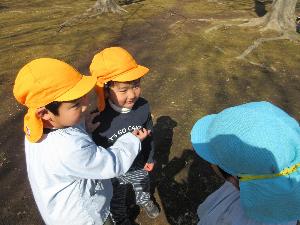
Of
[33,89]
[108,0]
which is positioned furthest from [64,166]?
[108,0]

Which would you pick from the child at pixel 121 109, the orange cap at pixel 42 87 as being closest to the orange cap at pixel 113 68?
the child at pixel 121 109

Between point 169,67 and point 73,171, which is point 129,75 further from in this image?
point 169,67

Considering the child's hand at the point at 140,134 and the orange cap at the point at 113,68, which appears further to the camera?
the orange cap at the point at 113,68

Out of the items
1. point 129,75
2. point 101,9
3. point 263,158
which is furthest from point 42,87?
point 101,9

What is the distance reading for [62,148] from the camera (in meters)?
1.95

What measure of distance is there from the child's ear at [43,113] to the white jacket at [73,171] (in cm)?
10

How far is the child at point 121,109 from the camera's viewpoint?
2533 millimetres

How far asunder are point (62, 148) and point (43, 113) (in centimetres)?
24

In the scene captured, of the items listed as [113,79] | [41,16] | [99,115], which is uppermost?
[113,79]

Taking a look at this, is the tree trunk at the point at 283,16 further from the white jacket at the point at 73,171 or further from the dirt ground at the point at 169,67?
the white jacket at the point at 73,171

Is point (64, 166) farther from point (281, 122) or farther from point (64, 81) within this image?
point (281, 122)

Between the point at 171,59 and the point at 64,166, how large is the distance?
20.7ft

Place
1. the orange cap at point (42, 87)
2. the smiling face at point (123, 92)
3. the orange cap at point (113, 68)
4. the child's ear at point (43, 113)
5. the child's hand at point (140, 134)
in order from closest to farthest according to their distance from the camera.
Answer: the orange cap at point (42, 87)
the child's ear at point (43, 113)
the child's hand at point (140, 134)
the orange cap at point (113, 68)
the smiling face at point (123, 92)

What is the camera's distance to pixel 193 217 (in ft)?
11.7
